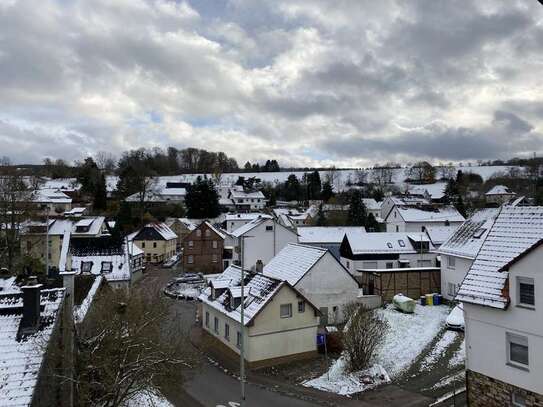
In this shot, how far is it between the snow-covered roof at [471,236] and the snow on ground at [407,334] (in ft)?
15.5

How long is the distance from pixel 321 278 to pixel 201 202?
65.0 metres

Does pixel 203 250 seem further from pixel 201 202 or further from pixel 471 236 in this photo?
pixel 201 202

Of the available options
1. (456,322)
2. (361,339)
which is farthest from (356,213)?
(361,339)

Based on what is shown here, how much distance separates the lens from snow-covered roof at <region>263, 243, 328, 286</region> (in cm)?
3152

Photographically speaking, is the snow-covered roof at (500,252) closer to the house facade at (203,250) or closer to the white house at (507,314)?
the white house at (507,314)

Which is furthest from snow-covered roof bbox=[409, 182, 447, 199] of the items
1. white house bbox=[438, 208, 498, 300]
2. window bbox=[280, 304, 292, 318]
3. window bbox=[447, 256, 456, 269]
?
window bbox=[280, 304, 292, 318]

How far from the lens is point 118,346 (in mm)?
15062

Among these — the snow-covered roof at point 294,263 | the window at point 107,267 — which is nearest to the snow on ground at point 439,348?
the snow-covered roof at point 294,263

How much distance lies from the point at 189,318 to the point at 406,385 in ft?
61.7

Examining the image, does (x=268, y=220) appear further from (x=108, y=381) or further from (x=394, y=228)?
(x=108, y=381)

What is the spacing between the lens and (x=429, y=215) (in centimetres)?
6925

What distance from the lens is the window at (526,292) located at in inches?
629

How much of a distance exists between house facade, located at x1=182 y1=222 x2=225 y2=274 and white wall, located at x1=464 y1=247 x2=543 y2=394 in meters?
44.8

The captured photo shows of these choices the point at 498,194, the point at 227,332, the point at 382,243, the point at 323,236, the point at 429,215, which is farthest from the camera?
the point at 498,194
